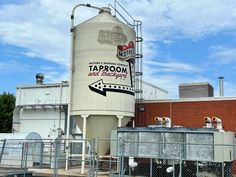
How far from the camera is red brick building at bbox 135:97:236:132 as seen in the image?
24250 mm

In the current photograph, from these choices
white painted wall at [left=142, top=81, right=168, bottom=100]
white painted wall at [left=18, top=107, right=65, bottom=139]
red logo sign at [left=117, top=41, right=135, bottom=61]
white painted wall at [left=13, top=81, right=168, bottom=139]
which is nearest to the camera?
red logo sign at [left=117, top=41, right=135, bottom=61]

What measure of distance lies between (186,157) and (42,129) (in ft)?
71.0

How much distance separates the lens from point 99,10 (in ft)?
81.5

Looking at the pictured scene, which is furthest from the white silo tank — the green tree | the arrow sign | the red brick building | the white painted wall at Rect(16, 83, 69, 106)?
the green tree

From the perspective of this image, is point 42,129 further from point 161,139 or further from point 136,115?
Result: point 161,139

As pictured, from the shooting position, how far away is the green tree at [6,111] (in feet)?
153

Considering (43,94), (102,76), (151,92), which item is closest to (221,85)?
(102,76)

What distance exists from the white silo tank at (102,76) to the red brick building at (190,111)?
128 inches

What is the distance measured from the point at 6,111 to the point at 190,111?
96.4ft

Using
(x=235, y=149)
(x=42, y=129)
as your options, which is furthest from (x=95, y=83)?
(x=42, y=129)

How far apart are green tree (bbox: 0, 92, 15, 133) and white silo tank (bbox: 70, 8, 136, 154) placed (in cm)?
2590

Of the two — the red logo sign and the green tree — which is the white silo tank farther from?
the green tree

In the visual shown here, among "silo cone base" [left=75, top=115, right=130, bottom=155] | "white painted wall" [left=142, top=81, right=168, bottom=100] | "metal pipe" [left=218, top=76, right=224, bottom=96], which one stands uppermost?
"white painted wall" [left=142, top=81, right=168, bottom=100]

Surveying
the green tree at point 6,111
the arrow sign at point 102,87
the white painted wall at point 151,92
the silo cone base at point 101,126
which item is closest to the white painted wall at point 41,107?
the white painted wall at point 151,92
